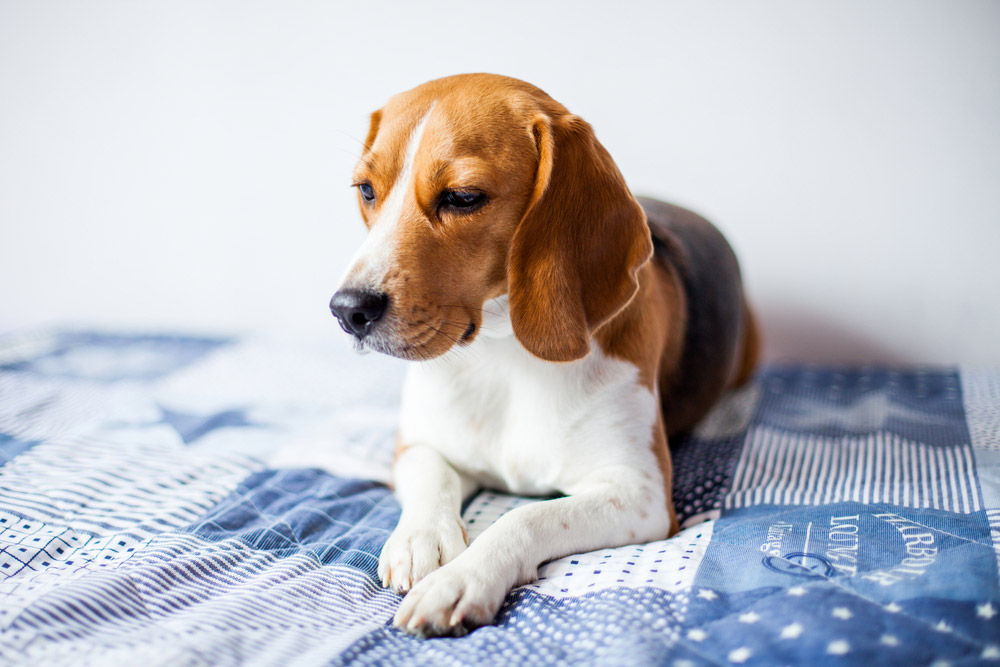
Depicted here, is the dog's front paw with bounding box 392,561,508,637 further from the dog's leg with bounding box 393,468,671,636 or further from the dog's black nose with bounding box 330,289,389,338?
the dog's black nose with bounding box 330,289,389,338

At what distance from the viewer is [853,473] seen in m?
1.92

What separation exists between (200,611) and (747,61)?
2.68 metres

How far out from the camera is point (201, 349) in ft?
10.9

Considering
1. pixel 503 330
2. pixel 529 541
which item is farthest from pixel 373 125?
pixel 529 541

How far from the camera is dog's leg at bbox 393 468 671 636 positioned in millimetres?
1284

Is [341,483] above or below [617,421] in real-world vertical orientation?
below

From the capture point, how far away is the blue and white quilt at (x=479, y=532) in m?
1.18

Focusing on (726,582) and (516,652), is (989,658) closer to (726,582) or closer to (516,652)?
(726,582)

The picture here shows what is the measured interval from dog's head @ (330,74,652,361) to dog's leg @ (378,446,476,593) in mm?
347

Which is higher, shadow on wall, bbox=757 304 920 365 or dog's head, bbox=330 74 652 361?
dog's head, bbox=330 74 652 361

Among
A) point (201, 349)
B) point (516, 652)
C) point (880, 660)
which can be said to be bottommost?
point (201, 349)

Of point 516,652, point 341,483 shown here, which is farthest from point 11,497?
point 516,652

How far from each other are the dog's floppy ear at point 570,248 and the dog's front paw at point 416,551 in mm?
434

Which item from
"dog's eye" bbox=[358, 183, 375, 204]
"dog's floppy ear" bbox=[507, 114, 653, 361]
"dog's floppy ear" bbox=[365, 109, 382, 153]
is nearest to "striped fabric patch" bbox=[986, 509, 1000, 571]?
"dog's floppy ear" bbox=[507, 114, 653, 361]
